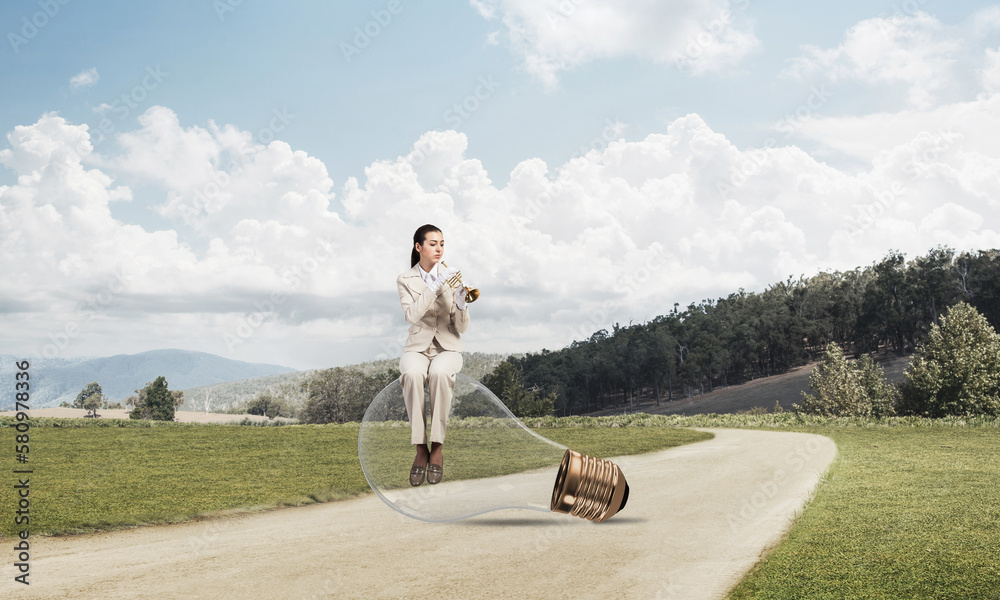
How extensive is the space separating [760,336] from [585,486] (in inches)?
4353

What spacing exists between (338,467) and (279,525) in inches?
313

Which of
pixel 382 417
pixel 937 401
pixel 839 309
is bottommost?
pixel 937 401

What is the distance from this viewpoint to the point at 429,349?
5438 mm

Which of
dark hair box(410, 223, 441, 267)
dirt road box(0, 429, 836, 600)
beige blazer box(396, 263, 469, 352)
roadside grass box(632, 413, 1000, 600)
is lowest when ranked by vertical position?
roadside grass box(632, 413, 1000, 600)

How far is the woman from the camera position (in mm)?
5262

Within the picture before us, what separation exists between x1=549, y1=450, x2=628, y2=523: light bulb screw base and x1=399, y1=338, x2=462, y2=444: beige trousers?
1101mm

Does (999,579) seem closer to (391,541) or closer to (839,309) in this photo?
(391,541)

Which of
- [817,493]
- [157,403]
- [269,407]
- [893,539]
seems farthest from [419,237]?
[269,407]

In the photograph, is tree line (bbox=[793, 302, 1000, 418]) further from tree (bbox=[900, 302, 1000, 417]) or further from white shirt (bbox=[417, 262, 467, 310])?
white shirt (bbox=[417, 262, 467, 310])

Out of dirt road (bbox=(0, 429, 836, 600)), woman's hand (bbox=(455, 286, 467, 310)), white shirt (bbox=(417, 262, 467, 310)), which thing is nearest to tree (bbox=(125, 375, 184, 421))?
dirt road (bbox=(0, 429, 836, 600))

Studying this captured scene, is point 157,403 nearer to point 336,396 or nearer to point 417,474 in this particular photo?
point 336,396

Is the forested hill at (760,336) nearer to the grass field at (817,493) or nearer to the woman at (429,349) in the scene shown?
the grass field at (817,493)

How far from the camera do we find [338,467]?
1745cm

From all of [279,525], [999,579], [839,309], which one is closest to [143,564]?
[279,525]
